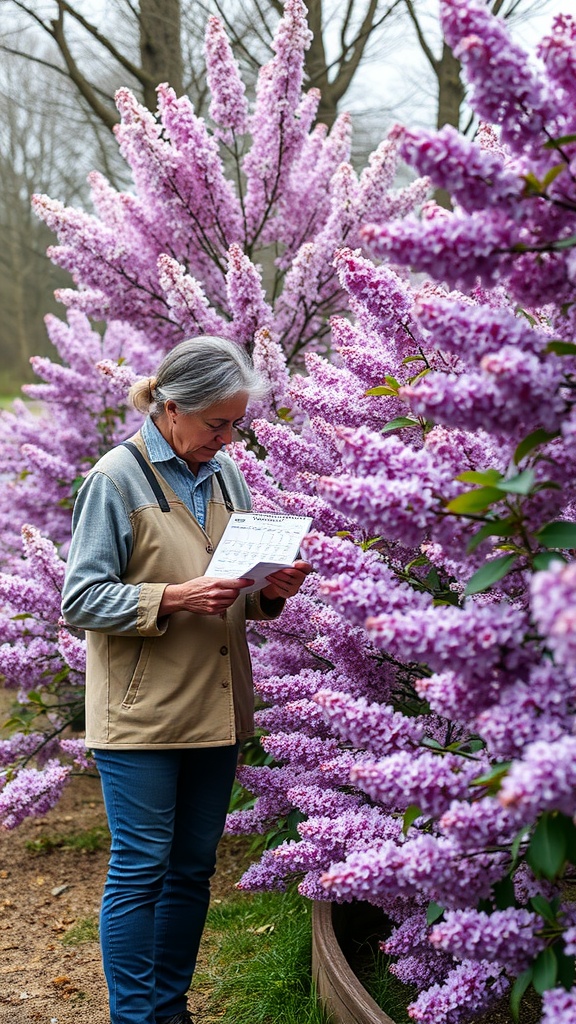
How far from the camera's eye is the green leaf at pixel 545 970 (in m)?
1.50

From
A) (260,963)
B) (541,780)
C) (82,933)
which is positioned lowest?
(82,933)

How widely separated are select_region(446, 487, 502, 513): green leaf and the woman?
1.19 meters

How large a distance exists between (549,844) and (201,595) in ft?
4.45

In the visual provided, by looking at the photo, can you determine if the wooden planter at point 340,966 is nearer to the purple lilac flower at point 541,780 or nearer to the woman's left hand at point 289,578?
the woman's left hand at point 289,578

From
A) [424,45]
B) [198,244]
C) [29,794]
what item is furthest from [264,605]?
[424,45]

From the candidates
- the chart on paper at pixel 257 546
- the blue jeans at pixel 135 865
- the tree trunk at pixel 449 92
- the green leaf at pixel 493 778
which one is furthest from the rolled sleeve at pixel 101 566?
the tree trunk at pixel 449 92

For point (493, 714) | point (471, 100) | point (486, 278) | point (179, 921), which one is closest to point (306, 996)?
point (179, 921)

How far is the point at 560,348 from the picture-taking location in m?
1.43

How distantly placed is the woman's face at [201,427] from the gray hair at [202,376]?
0.07 feet

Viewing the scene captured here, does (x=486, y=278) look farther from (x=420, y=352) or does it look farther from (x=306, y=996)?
(x=306, y=996)

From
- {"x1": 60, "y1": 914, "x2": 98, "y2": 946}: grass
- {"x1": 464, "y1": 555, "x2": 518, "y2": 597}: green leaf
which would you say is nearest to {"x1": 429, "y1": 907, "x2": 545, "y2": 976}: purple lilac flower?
{"x1": 464, "y1": 555, "x2": 518, "y2": 597}: green leaf

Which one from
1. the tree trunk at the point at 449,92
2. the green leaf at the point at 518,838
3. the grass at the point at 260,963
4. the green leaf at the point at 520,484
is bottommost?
the grass at the point at 260,963

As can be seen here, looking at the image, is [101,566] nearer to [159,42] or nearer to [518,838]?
[518,838]

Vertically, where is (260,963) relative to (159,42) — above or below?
below
